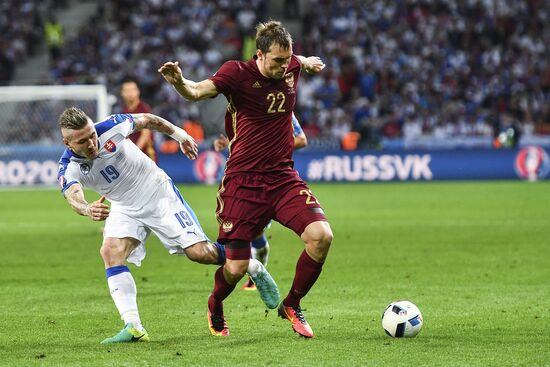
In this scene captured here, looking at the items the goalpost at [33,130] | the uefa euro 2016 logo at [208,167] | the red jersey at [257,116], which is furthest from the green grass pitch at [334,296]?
the uefa euro 2016 logo at [208,167]

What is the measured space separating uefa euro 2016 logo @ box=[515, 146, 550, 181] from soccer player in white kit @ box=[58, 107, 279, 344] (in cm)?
2090

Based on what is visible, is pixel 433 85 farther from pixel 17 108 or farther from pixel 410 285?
pixel 410 285

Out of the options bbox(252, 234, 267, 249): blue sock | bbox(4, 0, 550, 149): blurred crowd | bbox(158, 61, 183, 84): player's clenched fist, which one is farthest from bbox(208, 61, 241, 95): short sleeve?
bbox(4, 0, 550, 149): blurred crowd

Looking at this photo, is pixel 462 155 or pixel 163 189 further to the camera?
pixel 462 155

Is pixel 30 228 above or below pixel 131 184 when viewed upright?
below

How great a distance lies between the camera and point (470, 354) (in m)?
7.19

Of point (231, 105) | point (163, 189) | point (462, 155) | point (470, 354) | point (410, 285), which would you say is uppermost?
point (231, 105)

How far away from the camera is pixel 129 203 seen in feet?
27.8

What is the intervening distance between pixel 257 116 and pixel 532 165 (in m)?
21.4

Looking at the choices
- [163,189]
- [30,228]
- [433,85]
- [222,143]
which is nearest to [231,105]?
[163,189]

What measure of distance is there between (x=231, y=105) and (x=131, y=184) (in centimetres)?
113

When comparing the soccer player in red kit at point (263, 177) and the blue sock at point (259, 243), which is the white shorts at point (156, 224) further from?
the blue sock at point (259, 243)

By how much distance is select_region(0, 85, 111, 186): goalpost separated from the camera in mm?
28719

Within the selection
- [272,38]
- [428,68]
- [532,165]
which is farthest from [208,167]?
[272,38]
